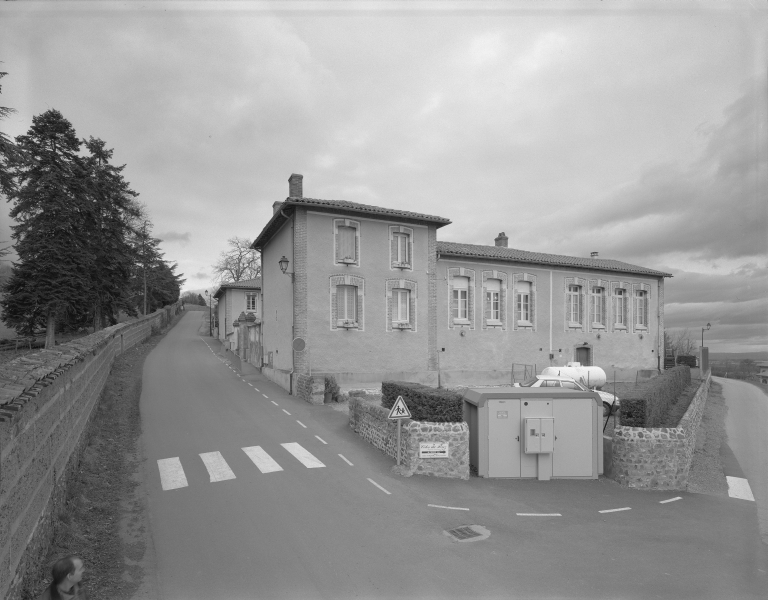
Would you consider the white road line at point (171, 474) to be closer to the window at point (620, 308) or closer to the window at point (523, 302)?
the window at point (523, 302)

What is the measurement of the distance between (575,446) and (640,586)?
4875 millimetres

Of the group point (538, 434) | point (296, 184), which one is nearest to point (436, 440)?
point (538, 434)

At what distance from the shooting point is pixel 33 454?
550 cm

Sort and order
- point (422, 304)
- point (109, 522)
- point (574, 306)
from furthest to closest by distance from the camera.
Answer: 1. point (574, 306)
2. point (422, 304)
3. point (109, 522)

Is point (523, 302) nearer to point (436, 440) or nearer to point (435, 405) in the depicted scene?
point (435, 405)

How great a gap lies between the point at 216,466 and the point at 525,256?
879 inches

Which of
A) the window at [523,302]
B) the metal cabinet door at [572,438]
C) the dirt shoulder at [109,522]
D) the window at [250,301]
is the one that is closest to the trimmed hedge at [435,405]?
the metal cabinet door at [572,438]

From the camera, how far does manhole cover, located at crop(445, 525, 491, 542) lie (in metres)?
7.19

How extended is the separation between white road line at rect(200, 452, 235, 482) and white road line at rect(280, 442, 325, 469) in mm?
1607

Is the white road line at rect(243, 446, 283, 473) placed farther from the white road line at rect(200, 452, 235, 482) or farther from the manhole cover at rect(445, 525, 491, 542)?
the manhole cover at rect(445, 525, 491, 542)

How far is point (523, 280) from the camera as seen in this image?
27.7 metres

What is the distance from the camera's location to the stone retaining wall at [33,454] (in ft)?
14.5

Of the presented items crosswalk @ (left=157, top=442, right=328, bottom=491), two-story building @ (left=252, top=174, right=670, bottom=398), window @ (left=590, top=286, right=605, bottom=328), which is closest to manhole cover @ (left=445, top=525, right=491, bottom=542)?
crosswalk @ (left=157, top=442, right=328, bottom=491)

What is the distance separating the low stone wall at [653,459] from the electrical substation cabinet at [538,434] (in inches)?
23.0
